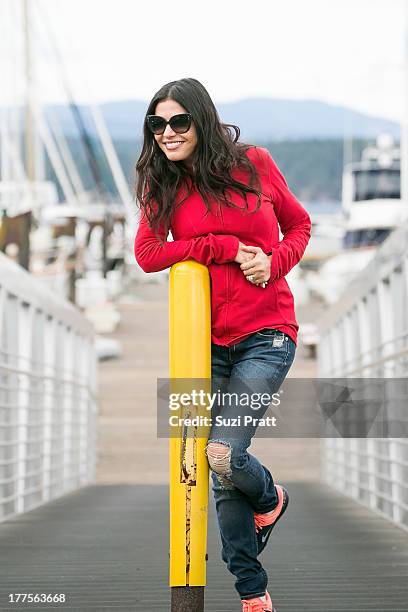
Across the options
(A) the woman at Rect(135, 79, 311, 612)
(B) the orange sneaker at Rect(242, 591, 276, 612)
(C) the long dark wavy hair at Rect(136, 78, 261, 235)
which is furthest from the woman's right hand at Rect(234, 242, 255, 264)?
(B) the orange sneaker at Rect(242, 591, 276, 612)

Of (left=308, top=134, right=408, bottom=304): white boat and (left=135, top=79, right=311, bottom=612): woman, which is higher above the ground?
(left=308, top=134, right=408, bottom=304): white boat

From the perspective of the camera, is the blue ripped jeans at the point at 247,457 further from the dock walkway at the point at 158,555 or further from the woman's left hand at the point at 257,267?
the dock walkway at the point at 158,555

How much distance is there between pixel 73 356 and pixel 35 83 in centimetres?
2206

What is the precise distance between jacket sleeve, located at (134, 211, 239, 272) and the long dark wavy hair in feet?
0.13

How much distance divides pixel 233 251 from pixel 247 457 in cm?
56

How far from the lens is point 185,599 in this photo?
3432 mm

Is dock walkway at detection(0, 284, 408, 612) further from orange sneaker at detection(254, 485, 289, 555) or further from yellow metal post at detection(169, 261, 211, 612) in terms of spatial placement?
yellow metal post at detection(169, 261, 211, 612)

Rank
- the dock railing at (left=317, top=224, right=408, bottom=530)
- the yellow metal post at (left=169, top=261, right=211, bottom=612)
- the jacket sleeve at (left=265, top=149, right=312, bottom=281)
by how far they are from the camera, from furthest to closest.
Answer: the dock railing at (left=317, top=224, right=408, bottom=530), the jacket sleeve at (left=265, top=149, right=312, bottom=281), the yellow metal post at (left=169, top=261, right=211, bottom=612)

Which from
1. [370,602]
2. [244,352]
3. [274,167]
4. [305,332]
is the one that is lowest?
[370,602]

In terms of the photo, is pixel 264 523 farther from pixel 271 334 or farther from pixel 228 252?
pixel 228 252

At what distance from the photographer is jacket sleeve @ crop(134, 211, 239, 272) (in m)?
3.50

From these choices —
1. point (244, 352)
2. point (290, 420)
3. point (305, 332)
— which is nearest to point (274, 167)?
point (244, 352)

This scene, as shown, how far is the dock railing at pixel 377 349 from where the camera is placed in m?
6.37

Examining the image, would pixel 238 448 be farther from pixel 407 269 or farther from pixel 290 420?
pixel 407 269
